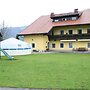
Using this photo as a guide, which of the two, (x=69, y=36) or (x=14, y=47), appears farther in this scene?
(x=69, y=36)

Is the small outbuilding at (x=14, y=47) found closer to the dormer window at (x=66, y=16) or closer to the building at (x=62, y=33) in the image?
the building at (x=62, y=33)

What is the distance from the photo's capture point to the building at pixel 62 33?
5097 cm

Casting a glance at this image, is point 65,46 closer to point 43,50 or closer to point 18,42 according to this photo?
point 43,50

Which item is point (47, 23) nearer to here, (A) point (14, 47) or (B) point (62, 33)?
(B) point (62, 33)

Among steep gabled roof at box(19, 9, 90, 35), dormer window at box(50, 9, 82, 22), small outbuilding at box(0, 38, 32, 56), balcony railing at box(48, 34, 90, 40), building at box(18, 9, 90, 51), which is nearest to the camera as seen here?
small outbuilding at box(0, 38, 32, 56)

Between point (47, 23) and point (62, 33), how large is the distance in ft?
14.0

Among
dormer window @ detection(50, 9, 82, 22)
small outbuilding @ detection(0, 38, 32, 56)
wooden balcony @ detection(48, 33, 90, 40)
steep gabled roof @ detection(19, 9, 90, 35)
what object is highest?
dormer window @ detection(50, 9, 82, 22)

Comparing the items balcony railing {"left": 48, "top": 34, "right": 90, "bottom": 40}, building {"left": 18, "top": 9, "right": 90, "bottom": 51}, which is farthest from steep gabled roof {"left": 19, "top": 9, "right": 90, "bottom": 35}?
balcony railing {"left": 48, "top": 34, "right": 90, "bottom": 40}

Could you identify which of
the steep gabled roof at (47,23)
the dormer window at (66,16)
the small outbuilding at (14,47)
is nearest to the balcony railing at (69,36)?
the steep gabled roof at (47,23)

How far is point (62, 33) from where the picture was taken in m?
54.1

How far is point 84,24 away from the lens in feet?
163

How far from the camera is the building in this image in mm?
50969

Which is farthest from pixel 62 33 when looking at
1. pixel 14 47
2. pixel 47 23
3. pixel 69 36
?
pixel 14 47

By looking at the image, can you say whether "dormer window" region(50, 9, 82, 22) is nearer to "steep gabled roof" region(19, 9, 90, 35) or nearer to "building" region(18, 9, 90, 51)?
"building" region(18, 9, 90, 51)
